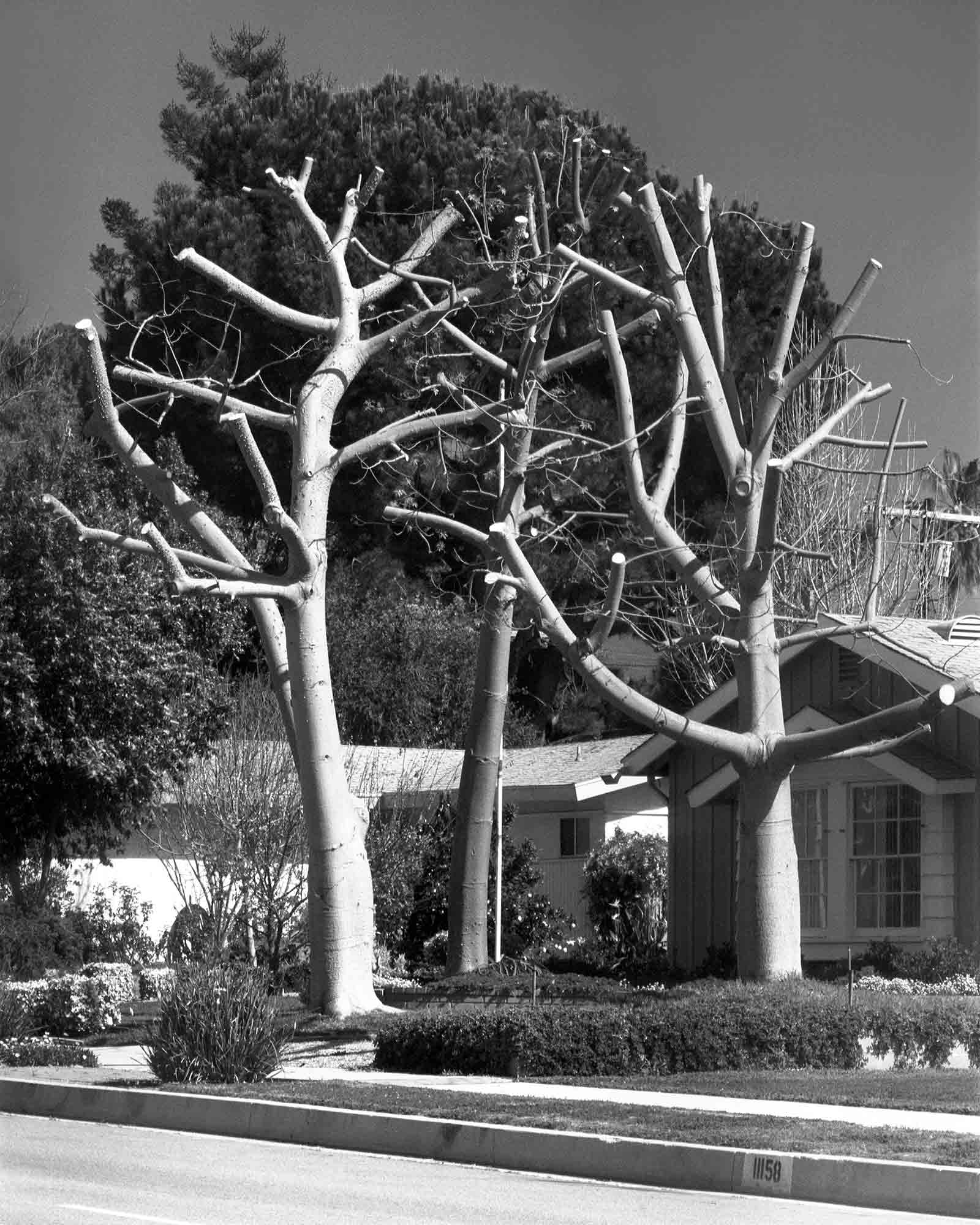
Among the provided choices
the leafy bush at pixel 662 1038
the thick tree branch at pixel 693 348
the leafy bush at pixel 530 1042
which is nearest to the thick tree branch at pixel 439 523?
the thick tree branch at pixel 693 348

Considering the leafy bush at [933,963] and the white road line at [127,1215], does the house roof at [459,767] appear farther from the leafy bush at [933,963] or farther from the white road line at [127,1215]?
the white road line at [127,1215]

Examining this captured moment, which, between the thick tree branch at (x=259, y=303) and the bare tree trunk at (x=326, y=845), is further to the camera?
the thick tree branch at (x=259, y=303)

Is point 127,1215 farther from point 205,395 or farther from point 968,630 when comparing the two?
point 968,630

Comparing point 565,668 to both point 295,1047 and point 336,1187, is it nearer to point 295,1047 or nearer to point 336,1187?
point 295,1047

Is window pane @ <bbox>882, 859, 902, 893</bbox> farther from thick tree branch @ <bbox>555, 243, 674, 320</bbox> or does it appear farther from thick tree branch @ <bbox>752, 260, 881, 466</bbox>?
thick tree branch @ <bbox>555, 243, 674, 320</bbox>

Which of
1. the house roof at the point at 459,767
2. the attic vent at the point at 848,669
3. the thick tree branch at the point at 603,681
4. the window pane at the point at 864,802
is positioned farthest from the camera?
the house roof at the point at 459,767

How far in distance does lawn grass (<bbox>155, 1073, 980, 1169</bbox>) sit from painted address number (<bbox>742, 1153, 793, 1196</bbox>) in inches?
6.6

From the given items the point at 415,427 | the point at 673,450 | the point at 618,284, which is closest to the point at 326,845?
the point at 415,427

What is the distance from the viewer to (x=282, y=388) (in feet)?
105

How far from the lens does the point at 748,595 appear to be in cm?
1647

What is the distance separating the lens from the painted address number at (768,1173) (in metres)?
9.42

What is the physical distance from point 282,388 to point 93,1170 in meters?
23.3

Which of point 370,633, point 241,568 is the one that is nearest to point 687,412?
point 241,568

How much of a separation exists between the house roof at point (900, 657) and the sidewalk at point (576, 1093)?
5509mm
